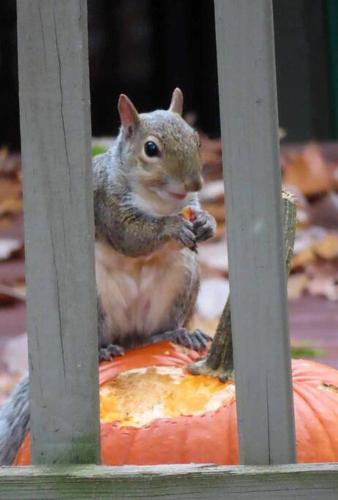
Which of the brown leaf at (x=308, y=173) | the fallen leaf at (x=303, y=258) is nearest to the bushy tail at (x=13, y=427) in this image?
the fallen leaf at (x=303, y=258)

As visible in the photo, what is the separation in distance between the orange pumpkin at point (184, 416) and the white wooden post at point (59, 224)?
0.93 ft

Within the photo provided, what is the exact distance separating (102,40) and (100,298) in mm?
4716

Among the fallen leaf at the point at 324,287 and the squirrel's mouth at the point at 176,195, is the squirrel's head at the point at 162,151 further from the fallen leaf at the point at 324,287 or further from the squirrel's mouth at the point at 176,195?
the fallen leaf at the point at 324,287

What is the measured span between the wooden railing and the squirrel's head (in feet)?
2.53

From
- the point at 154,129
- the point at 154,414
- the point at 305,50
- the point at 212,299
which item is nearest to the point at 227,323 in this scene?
the point at 154,414

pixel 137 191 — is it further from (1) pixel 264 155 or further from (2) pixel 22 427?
(1) pixel 264 155

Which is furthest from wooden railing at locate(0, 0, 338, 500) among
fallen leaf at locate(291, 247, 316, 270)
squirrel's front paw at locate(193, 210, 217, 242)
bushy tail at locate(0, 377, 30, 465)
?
fallen leaf at locate(291, 247, 316, 270)

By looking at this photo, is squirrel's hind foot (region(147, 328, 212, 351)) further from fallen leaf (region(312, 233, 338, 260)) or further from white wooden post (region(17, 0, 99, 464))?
fallen leaf (region(312, 233, 338, 260))

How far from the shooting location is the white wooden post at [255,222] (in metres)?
2.05

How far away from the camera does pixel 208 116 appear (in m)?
7.28

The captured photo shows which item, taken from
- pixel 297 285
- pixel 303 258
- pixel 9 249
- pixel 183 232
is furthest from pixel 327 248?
pixel 183 232

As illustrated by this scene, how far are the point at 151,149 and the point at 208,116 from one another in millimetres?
4365

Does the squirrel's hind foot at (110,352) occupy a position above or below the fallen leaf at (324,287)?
below

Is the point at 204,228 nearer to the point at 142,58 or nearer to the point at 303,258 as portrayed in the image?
the point at 303,258
